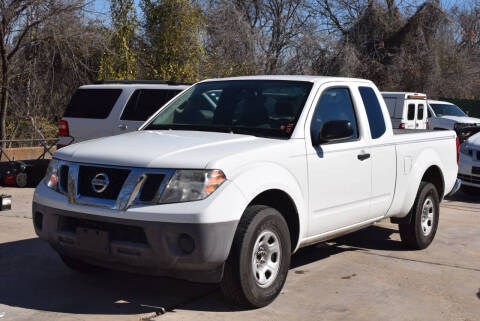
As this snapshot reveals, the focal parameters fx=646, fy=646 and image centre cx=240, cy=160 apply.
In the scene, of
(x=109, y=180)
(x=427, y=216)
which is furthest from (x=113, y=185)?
(x=427, y=216)

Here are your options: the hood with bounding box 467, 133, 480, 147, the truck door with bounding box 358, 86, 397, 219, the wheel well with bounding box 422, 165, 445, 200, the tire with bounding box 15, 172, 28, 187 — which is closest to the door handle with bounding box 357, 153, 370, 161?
the truck door with bounding box 358, 86, 397, 219

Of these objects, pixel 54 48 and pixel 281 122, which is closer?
pixel 281 122

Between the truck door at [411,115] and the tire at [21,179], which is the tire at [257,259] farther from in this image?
the truck door at [411,115]

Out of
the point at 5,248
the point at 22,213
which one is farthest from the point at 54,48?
the point at 5,248

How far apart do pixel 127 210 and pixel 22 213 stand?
4.75 metres

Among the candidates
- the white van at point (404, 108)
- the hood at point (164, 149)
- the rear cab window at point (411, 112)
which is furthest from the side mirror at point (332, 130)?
the rear cab window at point (411, 112)

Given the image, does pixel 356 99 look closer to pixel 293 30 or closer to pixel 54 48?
pixel 54 48

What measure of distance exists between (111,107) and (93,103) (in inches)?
15.8

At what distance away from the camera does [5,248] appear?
6.56m

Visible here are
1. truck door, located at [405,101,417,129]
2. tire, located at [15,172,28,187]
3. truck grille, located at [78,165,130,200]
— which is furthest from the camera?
truck door, located at [405,101,417,129]

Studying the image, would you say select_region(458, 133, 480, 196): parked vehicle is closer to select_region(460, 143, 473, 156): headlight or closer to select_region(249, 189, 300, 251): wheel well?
select_region(460, 143, 473, 156): headlight

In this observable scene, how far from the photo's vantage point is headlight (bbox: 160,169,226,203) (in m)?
4.37

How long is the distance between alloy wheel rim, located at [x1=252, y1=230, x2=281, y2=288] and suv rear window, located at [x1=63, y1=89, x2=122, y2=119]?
6710 mm

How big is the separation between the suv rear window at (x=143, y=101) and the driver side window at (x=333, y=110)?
5214 millimetres
